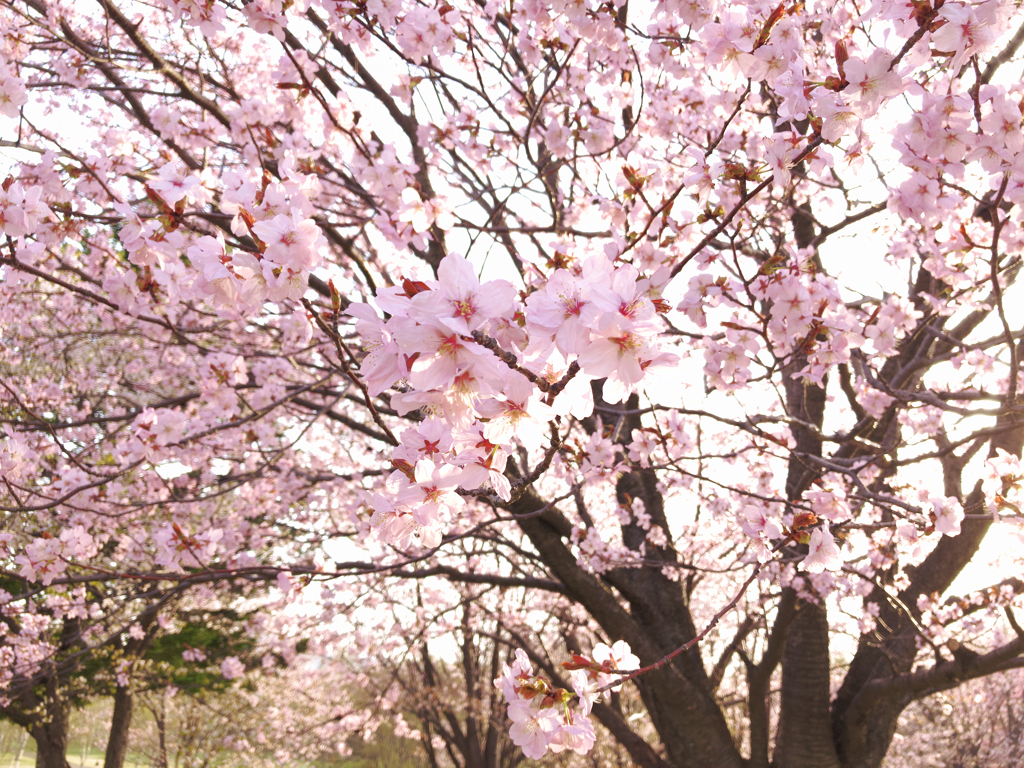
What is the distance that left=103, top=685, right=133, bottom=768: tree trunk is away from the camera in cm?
916

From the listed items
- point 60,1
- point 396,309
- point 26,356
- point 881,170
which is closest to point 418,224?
point 396,309

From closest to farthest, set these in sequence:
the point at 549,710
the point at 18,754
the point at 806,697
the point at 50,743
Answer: the point at 549,710, the point at 806,697, the point at 50,743, the point at 18,754

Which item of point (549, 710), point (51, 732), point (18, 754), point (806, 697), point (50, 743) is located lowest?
point (549, 710)

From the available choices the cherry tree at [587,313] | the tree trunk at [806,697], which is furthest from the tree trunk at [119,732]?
the tree trunk at [806,697]

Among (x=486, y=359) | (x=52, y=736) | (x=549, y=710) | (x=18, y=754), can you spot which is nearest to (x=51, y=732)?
(x=52, y=736)

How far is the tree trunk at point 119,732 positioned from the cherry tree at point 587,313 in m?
3.70

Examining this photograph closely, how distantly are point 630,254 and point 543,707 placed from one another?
194 cm

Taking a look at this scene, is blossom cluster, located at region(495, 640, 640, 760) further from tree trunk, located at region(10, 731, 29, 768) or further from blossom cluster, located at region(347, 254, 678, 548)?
tree trunk, located at region(10, 731, 29, 768)

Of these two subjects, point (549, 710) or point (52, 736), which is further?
point (52, 736)

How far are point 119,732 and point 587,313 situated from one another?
12003mm

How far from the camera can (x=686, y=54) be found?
12.9 feet

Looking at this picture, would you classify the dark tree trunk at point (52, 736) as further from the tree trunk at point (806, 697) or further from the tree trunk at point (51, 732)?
the tree trunk at point (806, 697)

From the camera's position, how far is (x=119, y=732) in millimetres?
9336

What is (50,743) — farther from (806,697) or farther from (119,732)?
(806,697)
